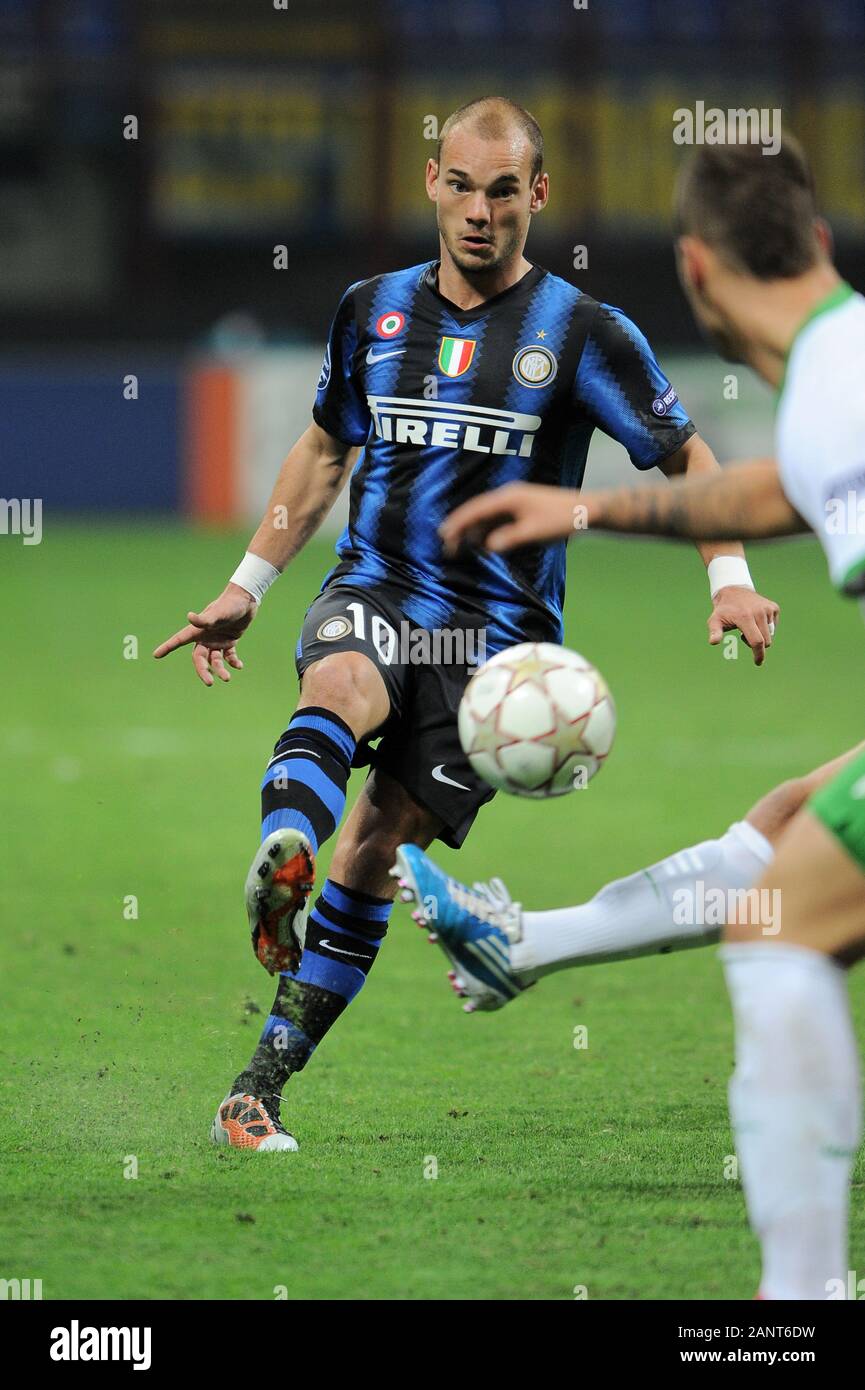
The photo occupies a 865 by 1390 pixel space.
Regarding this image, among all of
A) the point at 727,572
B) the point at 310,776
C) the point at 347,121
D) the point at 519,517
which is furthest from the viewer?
the point at 347,121

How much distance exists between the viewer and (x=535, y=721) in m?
3.81

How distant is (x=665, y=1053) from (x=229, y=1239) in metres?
1.75

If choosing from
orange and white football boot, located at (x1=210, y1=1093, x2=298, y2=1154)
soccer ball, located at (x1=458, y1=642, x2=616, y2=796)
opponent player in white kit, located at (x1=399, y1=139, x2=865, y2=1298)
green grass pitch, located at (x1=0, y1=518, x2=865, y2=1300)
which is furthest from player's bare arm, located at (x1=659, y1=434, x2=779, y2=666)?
orange and white football boot, located at (x1=210, y1=1093, x2=298, y2=1154)

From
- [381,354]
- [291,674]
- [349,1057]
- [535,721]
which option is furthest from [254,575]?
[291,674]

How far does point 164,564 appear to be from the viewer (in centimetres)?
1597

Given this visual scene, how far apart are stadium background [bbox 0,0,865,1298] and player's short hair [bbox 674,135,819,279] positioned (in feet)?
5.48

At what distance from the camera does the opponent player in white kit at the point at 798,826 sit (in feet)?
9.07

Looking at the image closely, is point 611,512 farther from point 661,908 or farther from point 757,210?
point 661,908

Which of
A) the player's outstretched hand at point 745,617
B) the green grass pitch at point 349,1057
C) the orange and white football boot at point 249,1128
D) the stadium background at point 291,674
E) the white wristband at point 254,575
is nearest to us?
the green grass pitch at point 349,1057

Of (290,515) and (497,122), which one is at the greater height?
(497,122)

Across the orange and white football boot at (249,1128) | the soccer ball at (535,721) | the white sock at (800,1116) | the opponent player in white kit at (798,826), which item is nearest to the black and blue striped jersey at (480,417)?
the soccer ball at (535,721)

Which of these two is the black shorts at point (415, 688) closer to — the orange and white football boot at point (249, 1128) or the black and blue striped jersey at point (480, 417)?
the black and blue striped jersey at point (480, 417)

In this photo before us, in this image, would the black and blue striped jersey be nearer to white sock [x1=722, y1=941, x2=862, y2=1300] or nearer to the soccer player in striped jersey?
the soccer player in striped jersey

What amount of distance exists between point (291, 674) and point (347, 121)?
12917mm
